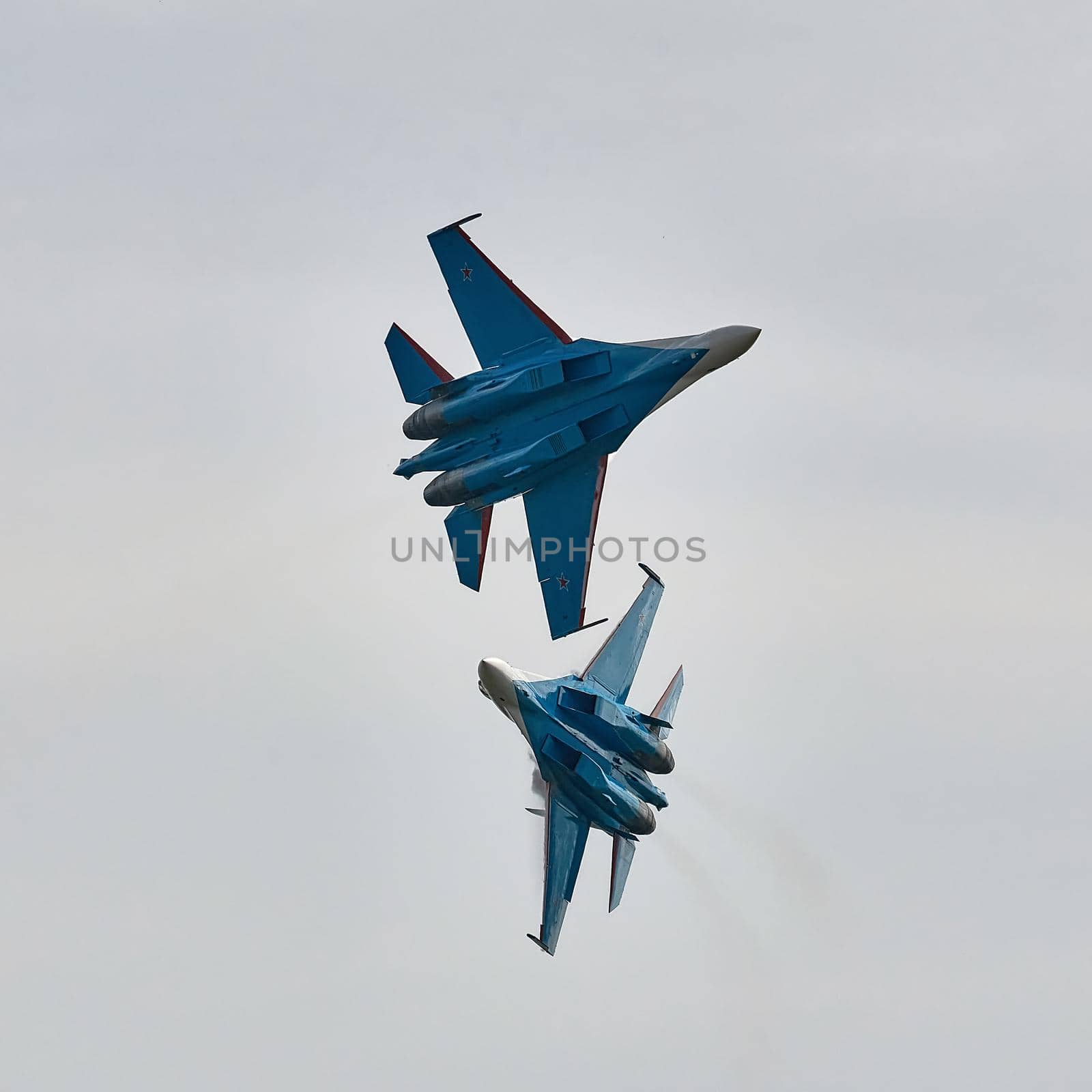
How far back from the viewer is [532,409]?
52875mm

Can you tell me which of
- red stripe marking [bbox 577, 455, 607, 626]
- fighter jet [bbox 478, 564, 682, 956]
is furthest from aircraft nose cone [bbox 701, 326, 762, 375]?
fighter jet [bbox 478, 564, 682, 956]

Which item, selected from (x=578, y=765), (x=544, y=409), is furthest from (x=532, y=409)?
(x=578, y=765)

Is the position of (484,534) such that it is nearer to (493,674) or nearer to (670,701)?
(493,674)

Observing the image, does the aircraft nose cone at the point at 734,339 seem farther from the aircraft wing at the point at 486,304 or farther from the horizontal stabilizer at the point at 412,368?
the horizontal stabilizer at the point at 412,368

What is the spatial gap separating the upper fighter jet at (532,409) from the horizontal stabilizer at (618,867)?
311 inches

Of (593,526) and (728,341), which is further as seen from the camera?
(593,526)

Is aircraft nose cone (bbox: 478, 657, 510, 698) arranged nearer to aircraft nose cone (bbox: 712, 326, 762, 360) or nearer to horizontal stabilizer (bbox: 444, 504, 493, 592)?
horizontal stabilizer (bbox: 444, 504, 493, 592)

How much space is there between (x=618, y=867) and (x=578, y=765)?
13.3 feet

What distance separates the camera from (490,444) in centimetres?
5319

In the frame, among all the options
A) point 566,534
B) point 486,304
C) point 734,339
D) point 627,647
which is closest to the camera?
point 734,339

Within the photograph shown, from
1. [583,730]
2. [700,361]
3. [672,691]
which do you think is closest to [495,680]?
[583,730]

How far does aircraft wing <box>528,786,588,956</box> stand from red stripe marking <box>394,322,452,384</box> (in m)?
13.2

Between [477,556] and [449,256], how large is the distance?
8.89 m

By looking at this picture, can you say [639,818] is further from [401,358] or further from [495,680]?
[401,358]
